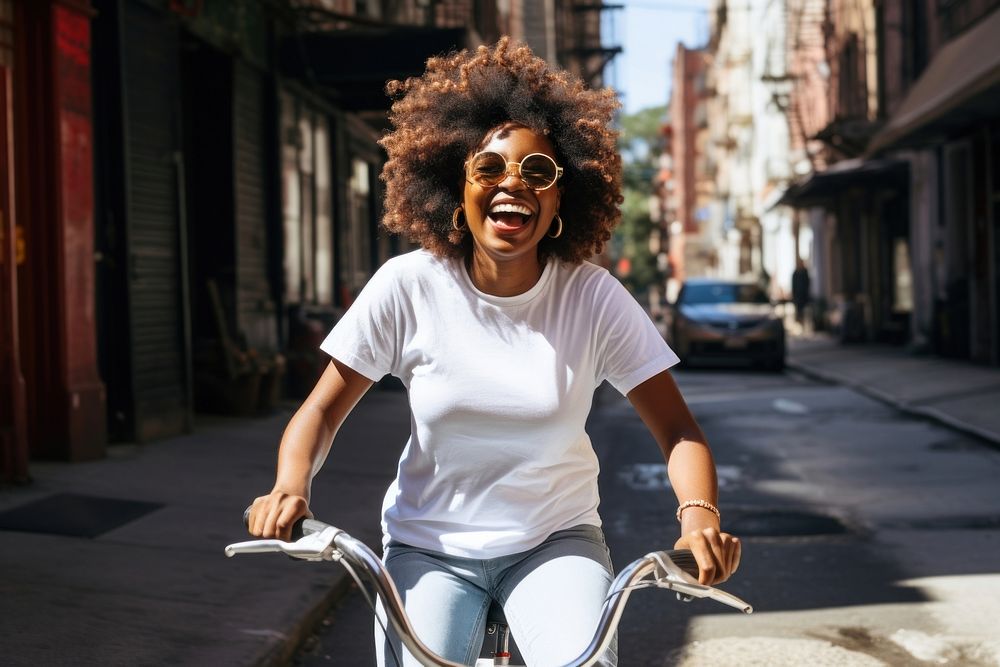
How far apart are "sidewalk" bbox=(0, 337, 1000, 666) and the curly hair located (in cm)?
232

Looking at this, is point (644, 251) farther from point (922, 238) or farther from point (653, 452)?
Result: point (653, 452)

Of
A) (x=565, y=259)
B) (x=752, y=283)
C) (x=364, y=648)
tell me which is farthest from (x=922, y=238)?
(x=565, y=259)

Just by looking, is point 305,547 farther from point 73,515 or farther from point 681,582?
point 73,515

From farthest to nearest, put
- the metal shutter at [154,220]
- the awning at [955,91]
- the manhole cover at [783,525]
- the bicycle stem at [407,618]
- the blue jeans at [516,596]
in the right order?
the awning at [955,91], the metal shutter at [154,220], the manhole cover at [783,525], the blue jeans at [516,596], the bicycle stem at [407,618]

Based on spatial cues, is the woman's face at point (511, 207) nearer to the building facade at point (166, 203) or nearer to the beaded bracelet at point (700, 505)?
the beaded bracelet at point (700, 505)

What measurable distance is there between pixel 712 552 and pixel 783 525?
5.89m

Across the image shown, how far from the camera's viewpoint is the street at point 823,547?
5.52m

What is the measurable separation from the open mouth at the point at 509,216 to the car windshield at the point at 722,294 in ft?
72.5

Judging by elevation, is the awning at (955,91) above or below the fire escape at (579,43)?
below

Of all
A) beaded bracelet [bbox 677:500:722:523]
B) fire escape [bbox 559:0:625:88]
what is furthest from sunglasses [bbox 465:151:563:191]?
fire escape [bbox 559:0:625:88]

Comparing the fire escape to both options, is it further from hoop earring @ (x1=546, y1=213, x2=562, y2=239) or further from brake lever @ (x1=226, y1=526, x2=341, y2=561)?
brake lever @ (x1=226, y1=526, x2=341, y2=561)

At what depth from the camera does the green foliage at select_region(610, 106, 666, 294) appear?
10553 centimetres

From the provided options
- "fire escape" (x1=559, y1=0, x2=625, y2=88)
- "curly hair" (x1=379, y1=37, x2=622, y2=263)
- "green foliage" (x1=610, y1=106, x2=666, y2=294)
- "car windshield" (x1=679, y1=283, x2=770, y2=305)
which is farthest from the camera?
"green foliage" (x1=610, y1=106, x2=666, y2=294)

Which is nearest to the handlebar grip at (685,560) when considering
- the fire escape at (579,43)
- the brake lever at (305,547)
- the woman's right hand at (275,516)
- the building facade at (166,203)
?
the brake lever at (305,547)
